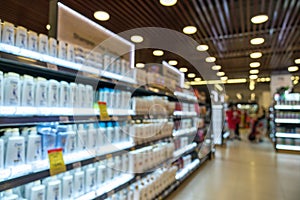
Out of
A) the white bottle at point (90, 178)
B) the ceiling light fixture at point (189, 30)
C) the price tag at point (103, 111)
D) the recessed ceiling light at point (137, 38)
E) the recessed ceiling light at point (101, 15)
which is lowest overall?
the white bottle at point (90, 178)

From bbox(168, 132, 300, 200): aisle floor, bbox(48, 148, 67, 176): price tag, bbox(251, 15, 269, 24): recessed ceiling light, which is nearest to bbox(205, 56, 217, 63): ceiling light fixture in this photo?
bbox(251, 15, 269, 24): recessed ceiling light

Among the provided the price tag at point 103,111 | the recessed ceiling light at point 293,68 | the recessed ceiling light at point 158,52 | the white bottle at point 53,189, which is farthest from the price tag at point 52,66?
the recessed ceiling light at point 293,68

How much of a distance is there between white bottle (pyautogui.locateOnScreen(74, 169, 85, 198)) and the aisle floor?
66.6 inches

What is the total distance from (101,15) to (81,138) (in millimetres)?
2088

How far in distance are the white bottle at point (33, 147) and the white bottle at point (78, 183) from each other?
0.38 meters

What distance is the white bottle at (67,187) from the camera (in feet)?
5.26

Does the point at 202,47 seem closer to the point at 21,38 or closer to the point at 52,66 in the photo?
the point at 52,66

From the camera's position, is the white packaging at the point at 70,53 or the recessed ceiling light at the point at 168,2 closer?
the white packaging at the point at 70,53

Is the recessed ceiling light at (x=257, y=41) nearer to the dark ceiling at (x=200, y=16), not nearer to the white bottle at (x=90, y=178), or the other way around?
the dark ceiling at (x=200, y=16)

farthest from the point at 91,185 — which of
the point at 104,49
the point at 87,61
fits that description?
the point at 104,49

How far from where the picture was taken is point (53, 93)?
1536 millimetres

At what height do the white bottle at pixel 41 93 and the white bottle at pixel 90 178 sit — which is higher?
the white bottle at pixel 41 93

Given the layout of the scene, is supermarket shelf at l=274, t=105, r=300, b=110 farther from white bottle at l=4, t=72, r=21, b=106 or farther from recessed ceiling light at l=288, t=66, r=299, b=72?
white bottle at l=4, t=72, r=21, b=106

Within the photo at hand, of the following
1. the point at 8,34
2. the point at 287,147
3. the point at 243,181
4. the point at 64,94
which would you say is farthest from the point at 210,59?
the point at 8,34
